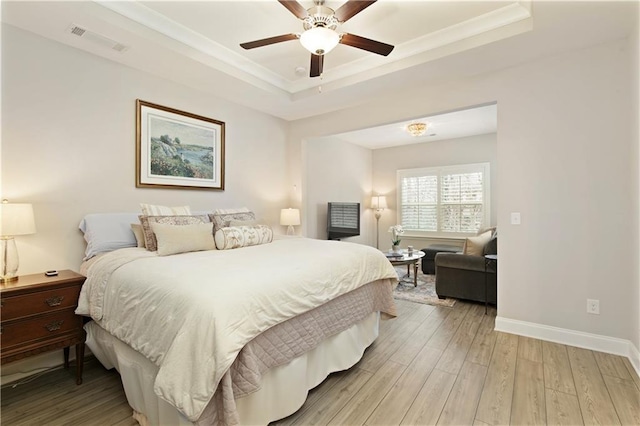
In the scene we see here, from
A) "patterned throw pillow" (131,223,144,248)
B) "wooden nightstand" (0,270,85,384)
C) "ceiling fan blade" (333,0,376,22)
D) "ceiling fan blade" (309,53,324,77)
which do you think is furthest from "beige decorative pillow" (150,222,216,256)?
"ceiling fan blade" (333,0,376,22)

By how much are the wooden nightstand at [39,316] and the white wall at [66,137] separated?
47cm

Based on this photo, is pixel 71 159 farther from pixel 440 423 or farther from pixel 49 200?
pixel 440 423

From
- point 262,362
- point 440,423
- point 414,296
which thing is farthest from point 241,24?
point 414,296

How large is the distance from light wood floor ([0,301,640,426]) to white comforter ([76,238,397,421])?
0.57 m

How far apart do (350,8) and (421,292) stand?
3.63 metres

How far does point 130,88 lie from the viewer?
118 inches

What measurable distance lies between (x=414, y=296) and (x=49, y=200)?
4079 millimetres

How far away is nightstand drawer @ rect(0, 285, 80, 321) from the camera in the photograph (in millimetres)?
1912

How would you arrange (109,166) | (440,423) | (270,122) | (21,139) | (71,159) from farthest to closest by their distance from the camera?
(270,122) → (109,166) → (71,159) → (21,139) → (440,423)

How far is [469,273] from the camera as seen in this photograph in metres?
3.83

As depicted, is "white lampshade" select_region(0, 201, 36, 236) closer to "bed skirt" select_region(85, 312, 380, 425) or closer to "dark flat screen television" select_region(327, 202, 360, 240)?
"bed skirt" select_region(85, 312, 380, 425)

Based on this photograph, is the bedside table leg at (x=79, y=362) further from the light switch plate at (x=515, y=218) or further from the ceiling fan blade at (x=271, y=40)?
the light switch plate at (x=515, y=218)

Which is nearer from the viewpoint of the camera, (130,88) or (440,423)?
(440,423)

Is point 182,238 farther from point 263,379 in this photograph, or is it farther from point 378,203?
point 378,203
